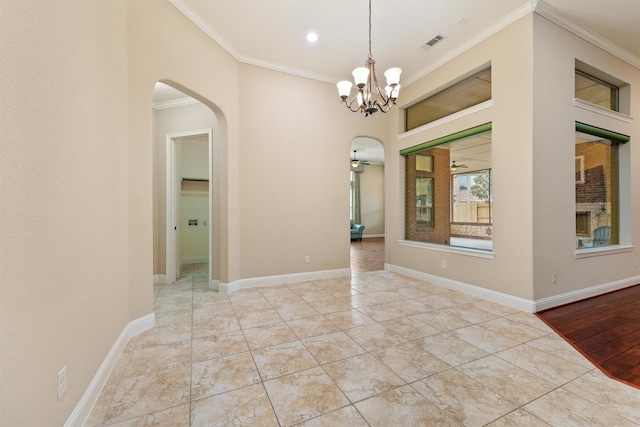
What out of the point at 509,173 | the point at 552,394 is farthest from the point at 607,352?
the point at 509,173

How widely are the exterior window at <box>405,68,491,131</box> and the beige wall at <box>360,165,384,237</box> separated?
7.22 metres

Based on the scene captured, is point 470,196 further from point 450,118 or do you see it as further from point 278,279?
point 278,279

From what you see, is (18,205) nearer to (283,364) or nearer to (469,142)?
(283,364)

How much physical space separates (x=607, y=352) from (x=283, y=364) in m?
2.86

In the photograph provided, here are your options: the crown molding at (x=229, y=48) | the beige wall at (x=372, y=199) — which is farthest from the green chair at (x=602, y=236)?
the beige wall at (x=372, y=199)

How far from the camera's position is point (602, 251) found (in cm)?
387

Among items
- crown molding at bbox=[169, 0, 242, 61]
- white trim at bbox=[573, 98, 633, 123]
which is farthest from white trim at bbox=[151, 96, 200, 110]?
white trim at bbox=[573, 98, 633, 123]

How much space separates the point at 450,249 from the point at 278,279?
113 inches

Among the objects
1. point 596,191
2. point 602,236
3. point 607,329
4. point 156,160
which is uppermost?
point 156,160

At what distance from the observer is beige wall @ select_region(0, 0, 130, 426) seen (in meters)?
1.04

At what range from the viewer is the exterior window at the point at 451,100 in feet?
13.0

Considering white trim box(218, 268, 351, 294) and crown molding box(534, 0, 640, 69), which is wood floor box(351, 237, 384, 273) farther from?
crown molding box(534, 0, 640, 69)

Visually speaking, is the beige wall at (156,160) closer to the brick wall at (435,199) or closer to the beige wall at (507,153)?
the beige wall at (507,153)

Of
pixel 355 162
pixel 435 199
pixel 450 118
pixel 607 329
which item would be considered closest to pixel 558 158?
pixel 450 118
